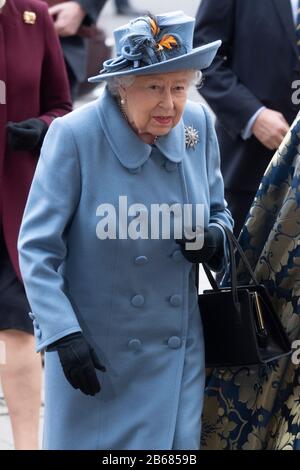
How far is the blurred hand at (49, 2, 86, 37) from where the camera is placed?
19.8 ft

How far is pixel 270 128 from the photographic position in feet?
16.6

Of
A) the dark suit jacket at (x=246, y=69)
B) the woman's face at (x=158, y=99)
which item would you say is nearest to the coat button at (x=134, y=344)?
the woman's face at (x=158, y=99)

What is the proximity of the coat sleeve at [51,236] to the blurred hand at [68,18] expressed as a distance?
98.7 inches

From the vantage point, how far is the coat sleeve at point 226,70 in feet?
16.7

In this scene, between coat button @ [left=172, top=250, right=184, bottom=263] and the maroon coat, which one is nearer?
coat button @ [left=172, top=250, right=184, bottom=263]

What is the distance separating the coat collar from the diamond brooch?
4 cm

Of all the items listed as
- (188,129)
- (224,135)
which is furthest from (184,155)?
Answer: (224,135)

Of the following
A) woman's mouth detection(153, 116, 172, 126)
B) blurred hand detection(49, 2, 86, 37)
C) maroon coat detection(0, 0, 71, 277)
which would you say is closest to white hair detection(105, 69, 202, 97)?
woman's mouth detection(153, 116, 172, 126)

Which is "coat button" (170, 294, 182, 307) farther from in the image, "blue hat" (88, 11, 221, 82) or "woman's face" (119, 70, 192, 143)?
"blue hat" (88, 11, 221, 82)

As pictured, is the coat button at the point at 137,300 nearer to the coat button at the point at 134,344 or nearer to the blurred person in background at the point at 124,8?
the coat button at the point at 134,344

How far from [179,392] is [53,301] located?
0.44m

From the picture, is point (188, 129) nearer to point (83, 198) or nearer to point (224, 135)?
point (83, 198)

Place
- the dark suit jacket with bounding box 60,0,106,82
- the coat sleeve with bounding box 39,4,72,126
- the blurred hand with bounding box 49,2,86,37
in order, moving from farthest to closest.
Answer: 1. the blurred hand with bounding box 49,2,86,37
2. the dark suit jacket with bounding box 60,0,106,82
3. the coat sleeve with bounding box 39,4,72,126

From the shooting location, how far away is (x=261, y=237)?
3910 mm
